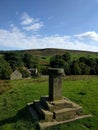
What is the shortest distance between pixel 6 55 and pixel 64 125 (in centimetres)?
6492

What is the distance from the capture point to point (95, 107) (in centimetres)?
924

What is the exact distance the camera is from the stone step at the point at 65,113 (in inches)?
311

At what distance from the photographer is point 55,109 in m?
8.27

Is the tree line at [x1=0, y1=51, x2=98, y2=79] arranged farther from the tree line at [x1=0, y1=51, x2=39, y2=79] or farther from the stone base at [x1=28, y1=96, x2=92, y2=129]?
the stone base at [x1=28, y1=96, x2=92, y2=129]

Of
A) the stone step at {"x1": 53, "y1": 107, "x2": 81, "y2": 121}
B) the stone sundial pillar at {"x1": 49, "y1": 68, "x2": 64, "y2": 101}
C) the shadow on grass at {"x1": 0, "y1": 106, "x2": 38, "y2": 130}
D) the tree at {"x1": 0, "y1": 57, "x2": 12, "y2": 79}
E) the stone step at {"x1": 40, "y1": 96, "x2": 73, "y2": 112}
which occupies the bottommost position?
the tree at {"x1": 0, "y1": 57, "x2": 12, "y2": 79}

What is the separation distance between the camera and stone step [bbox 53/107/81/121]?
7.90m

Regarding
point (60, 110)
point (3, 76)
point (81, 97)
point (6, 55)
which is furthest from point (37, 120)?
point (6, 55)

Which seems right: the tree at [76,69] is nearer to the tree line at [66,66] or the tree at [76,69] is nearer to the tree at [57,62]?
the tree line at [66,66]

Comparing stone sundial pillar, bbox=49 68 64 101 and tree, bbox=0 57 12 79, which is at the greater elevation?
stone sundial pillar, bbox=49 68 64 101

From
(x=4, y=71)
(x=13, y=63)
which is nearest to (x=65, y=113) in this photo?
(x=4, y=71)

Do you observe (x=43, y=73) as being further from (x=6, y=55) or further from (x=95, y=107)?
(x=95, y=107)

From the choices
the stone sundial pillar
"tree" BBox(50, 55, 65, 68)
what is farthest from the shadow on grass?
"tree" BBox(50, 55, 65, 68)

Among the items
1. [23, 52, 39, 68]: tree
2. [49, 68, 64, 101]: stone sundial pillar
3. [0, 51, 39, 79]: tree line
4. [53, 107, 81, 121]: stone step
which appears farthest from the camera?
[23, 52, 39, 68]: tree

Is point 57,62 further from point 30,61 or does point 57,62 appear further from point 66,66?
point 30,61
